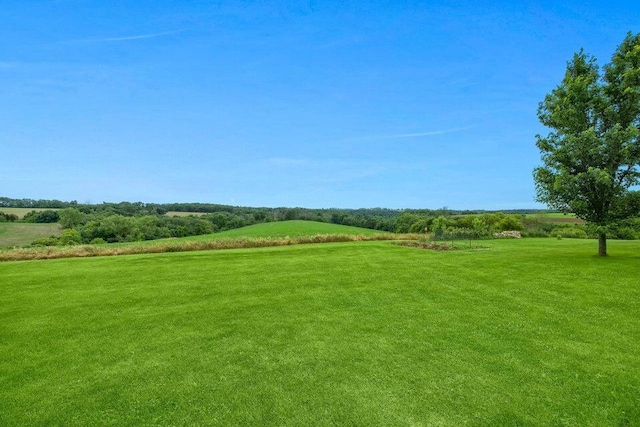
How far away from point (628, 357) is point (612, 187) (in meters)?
11.8

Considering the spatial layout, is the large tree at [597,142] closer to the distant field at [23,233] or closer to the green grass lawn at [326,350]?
the green grass lawn at [326,350]

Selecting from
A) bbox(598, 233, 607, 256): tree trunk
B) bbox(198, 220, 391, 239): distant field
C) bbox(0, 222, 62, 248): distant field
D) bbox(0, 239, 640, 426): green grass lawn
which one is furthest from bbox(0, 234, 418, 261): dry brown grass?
bbox(0, 222, 62, 248): distant field

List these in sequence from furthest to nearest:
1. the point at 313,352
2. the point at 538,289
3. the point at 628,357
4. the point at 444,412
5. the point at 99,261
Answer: the point at 99,261
the point at 538,289
the point at 313,352
the point at 628,357
the point at 444,412

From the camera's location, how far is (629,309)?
845cm

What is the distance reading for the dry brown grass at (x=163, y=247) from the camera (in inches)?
760

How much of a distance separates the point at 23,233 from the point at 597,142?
218ft

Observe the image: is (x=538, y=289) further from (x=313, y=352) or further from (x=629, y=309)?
(x=313, y=352)

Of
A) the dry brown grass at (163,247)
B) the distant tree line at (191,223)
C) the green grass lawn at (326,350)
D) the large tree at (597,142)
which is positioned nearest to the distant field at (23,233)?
→ the distant tree line at (191,223)

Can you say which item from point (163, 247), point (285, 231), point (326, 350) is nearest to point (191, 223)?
point (285, 231)

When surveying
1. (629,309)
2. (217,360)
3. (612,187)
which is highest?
(612,187)

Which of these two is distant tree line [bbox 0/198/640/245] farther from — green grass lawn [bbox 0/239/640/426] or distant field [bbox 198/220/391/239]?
green grass lawn [bbox 0/239/640/426]

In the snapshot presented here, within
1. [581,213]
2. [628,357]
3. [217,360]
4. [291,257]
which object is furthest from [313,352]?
[581,213]

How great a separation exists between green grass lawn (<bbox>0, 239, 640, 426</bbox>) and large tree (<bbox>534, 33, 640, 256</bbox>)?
361 centimetres

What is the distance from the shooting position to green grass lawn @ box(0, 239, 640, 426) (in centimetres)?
468
